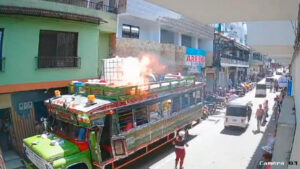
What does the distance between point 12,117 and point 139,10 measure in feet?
36.9

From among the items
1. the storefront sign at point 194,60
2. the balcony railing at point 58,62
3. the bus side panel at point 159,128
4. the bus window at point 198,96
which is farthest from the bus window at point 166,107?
the storefront sign at point 194,60

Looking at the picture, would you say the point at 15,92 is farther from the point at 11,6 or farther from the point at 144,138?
the point at 144,138

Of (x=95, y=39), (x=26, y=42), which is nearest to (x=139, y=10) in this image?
(x=95, y=39)

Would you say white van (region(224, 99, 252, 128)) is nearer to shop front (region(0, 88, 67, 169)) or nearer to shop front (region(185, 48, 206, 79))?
shop front (region(185, 48, 206, 79))

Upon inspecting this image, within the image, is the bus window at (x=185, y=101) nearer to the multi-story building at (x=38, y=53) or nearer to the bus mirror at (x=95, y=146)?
the multi-story building at (x=38, y=53)

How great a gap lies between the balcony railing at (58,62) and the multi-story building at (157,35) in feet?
10.4

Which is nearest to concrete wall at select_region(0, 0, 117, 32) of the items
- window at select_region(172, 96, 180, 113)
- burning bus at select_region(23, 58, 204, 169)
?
burning bus at select_region(23, 58, 204, 169)

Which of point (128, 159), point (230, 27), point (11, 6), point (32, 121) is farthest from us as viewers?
point (230, 27)

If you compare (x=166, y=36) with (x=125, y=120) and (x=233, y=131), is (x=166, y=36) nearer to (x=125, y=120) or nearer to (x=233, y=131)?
(x=233, y=131)

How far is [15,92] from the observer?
38.0 ft

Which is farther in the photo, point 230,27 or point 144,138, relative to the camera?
point 230,27

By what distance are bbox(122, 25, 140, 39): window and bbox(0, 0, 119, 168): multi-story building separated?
4.40 m

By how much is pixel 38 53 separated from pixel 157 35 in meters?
11.4

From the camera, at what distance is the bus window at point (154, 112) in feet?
33.6
